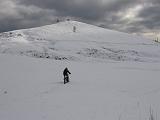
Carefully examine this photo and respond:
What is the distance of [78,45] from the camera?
245ft

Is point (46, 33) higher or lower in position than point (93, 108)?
higher

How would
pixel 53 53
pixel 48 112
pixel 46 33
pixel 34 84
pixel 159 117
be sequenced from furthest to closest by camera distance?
pixel 46 33
pixel 53 53
pixel 34 84
pixel 48 112
pixel 159 117

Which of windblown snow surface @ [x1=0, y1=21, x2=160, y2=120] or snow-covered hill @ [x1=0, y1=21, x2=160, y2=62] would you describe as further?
snow-covered hill @ [x1=0, y1=21, x2=160, y2=62]

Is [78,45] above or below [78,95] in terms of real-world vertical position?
above

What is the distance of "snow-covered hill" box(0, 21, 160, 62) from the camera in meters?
64.4

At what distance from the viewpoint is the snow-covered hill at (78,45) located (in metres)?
64.4

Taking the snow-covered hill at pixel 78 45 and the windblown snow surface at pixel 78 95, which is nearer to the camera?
the windblown snow surface at pixel 78 95

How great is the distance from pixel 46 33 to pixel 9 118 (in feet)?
245

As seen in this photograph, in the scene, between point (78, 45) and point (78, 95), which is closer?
point (78, 95)

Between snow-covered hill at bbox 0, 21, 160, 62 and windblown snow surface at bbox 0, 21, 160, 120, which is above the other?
snow-covered hill at bbox 0, 21, 160, 62

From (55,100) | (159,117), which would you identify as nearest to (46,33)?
(55,100)

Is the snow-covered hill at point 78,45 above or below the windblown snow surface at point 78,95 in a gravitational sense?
above

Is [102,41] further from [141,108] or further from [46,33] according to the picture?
[141,108]

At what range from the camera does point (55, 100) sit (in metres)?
19.0
